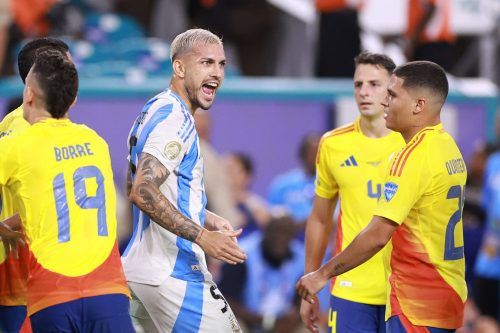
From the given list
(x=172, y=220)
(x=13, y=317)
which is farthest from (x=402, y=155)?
(x=13, y=317)

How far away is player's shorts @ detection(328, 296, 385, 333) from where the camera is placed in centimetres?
776

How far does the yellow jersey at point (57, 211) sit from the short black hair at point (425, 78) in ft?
6.13

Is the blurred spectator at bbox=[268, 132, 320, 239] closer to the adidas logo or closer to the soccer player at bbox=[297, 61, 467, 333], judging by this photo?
the adidas logo

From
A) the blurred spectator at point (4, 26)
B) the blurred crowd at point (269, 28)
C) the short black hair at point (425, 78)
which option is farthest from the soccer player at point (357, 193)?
the blurred crowd at point (269, 28)

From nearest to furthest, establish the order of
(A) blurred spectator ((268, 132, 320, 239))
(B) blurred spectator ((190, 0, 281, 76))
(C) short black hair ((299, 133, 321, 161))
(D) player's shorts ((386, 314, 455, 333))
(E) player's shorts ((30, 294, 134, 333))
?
(E) player's shorts ((30, 294, 134, 333)) < (D) player's shorts ((386, 314, 455, 333)) < (A) blurred spectator ((268, 132, 320, 239)) < (C) short black hair ((299, 133, 321, 161)) < (B) blurred spectator ((190, 0, 281, 76))

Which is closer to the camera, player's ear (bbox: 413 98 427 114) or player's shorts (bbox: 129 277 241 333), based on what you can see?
player's shorts (bbox: 129 277 241 333)

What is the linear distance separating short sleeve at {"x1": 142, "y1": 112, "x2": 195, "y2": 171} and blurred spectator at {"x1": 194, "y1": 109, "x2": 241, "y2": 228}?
512 cm

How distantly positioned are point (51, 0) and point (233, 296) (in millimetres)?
4217

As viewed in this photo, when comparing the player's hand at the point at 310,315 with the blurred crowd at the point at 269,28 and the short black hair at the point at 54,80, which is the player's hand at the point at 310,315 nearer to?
the short black hair at the point at 54,80

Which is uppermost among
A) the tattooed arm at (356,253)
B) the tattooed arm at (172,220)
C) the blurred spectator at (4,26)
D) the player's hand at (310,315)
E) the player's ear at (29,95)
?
the blurred spectator at (4,26)

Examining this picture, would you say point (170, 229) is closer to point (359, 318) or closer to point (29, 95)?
point (29, 95)

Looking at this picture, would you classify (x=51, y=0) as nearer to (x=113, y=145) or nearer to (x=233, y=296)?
(x=113, y=145)

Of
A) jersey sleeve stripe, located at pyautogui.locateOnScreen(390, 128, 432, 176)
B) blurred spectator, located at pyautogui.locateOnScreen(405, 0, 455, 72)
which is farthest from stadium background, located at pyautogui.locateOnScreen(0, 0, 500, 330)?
jersey sleeve stripe, located at pyautogui.locateOnScreen(390, 128, 432, 176)

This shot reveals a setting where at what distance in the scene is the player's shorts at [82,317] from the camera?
613 cm
